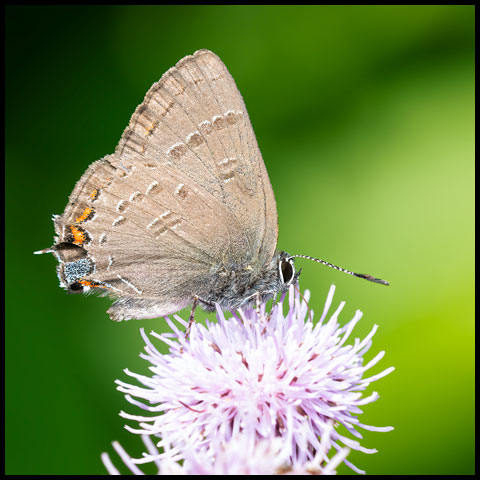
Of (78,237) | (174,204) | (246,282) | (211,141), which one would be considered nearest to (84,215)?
(78,237)

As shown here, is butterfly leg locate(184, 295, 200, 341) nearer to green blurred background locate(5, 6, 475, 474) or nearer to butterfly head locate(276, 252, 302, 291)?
butterfly head locate(276, 252, 302, 291)

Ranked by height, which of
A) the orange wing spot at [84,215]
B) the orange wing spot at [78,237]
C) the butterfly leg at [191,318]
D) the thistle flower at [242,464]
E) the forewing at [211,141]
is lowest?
the thistle flower at [242,464]

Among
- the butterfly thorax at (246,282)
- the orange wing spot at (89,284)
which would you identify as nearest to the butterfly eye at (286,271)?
the butterfly thorax at (246,282)

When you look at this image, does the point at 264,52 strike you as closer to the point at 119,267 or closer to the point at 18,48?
the point at 18,48

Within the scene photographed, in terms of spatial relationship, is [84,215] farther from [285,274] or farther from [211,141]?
[285,274]

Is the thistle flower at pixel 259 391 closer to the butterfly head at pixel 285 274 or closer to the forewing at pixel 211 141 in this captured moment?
the butterfly head at pixel 285 274

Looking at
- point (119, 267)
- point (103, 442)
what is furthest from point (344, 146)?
point (103, 442)
